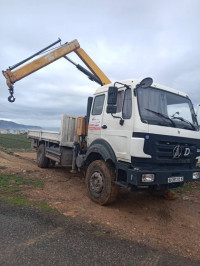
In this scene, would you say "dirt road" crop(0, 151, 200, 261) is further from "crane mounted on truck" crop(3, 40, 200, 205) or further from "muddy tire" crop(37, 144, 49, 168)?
"muddy tire" crop(37, 144, 49, 168)

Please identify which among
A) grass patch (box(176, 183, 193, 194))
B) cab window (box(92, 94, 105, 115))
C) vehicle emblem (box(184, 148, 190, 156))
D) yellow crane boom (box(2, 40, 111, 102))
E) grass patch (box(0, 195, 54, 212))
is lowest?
grass patch (box(0, 195, 54, 212))

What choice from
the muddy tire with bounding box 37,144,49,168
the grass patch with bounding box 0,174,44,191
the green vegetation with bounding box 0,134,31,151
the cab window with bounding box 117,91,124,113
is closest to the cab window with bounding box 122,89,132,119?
the cab window with bounding box 117,91,124,113

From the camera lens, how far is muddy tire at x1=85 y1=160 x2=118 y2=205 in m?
4.88

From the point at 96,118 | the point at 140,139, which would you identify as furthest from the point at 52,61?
the point at 140,139

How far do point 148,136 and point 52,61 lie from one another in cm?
579

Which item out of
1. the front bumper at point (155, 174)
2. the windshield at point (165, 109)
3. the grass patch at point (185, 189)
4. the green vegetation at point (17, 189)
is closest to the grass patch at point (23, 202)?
the green vegetation at point (17, 189)

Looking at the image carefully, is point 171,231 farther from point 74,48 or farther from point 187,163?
point 74,48

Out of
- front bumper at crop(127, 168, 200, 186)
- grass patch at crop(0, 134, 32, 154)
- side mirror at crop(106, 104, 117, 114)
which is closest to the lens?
front bumper at crop(127, 168, 200, 186)

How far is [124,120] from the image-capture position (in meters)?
4.77

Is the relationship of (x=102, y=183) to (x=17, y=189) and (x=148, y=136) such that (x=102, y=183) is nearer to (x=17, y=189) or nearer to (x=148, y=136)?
(x=148, y=136)

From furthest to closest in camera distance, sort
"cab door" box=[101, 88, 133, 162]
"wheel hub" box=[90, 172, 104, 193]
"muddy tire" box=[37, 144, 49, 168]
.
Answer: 1. "muddy tire" box=[37, 144, 49, 168]
2. "wheel hub" box=[90, 172, 104, 193]
3. "cab door" box=[101, 88, 133, 162]

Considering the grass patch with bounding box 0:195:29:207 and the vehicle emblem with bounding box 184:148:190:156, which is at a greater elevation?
the vehicle emblem with bounding box 184:148:190:156

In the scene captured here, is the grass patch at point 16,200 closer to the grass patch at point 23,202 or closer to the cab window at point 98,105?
the grass patch at point 23,202

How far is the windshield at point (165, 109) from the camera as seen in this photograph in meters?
4.67
